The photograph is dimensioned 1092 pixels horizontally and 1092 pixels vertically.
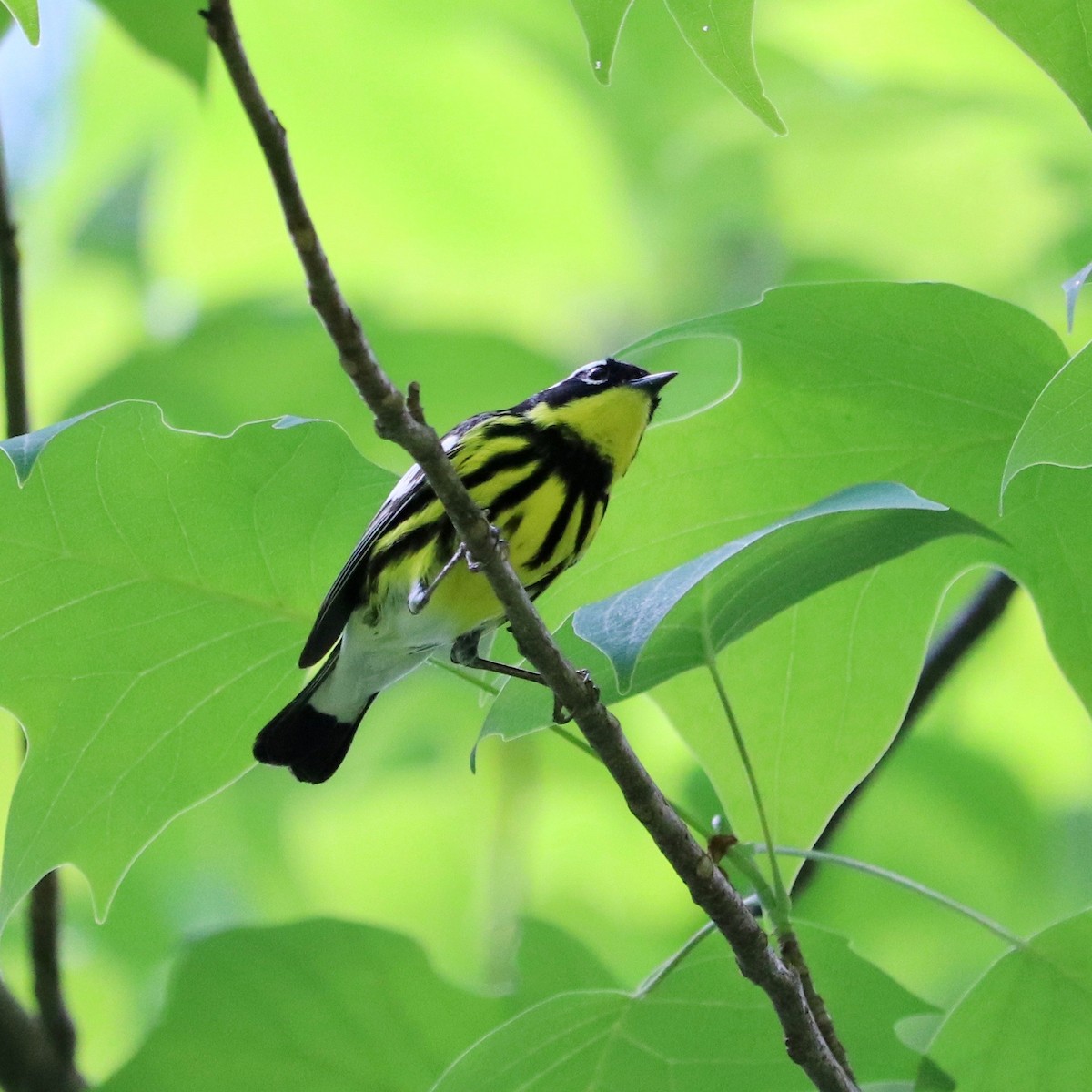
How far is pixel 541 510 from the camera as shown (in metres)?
2.02

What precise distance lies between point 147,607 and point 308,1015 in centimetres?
63

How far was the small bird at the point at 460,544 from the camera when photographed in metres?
2.03

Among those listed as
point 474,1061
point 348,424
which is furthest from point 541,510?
point 348,424

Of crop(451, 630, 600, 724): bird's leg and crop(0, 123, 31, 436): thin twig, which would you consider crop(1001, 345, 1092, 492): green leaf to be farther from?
crop(0, 123, 31, 436): thin twig

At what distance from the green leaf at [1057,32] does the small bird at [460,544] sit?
821mm

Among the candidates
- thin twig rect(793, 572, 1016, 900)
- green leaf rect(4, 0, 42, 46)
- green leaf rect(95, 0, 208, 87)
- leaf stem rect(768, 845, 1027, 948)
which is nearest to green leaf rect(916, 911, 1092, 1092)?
leaf stem rect(768, 845, 1027, 948)

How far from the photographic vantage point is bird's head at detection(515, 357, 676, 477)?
211 cm

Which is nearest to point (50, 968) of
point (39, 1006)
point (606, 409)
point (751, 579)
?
point (39, 1006)

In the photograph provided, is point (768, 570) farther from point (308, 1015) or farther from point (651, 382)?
point (308, 1015)

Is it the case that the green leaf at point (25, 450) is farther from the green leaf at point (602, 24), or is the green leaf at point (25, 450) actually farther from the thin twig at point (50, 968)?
the thin twig at point (50, 968)

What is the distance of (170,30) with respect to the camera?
1934mm

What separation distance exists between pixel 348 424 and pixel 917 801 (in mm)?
1328

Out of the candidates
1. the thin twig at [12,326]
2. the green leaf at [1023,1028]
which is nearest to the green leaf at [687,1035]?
the green leaf at [1023,1028]

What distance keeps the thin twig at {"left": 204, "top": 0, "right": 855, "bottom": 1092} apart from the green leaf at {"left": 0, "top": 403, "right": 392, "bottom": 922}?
1.41 ft
